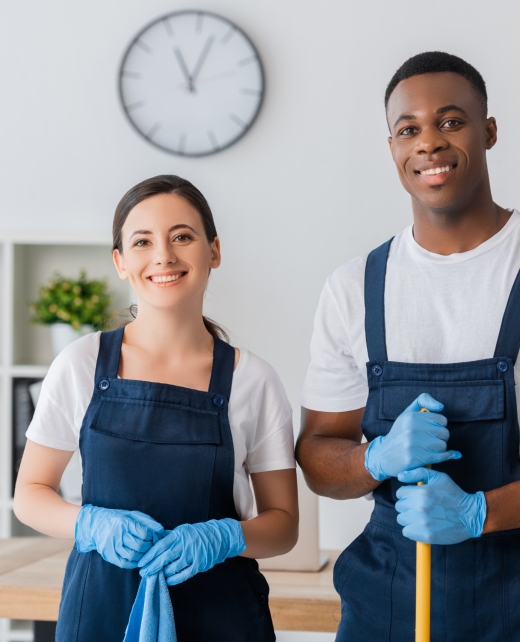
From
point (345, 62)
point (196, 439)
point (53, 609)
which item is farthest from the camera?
point (345, 62)

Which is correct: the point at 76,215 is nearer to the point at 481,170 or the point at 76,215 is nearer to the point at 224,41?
the point at 224,41

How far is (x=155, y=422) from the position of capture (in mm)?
1349

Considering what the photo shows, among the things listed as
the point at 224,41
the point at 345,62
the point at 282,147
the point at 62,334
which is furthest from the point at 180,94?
the point at 62,334

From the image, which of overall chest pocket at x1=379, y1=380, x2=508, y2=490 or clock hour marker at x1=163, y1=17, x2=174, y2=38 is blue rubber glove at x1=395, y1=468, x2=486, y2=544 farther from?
clock hour marker at x1=163, y1=17, x2=174, y2=38

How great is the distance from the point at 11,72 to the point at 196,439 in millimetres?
2296

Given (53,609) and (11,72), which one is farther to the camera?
(11,72)

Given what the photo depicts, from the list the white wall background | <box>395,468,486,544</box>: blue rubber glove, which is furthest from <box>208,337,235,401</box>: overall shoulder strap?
the white wall background

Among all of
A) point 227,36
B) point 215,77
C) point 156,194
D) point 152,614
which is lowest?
point 152,614

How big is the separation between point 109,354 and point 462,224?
687 millimetres

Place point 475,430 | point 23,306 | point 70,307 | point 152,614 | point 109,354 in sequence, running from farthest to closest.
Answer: point 23,306, point 70,307, point 109,354, point 475,430, point 152,614

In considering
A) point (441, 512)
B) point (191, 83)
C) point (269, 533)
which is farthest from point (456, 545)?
point (191, 83)

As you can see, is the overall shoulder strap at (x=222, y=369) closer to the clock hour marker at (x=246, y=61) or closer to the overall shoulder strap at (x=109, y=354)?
the overall shoulder strap at (x=109, y=354)

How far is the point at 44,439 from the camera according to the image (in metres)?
1.35

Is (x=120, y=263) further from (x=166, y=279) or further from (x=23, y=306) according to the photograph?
(x=23, y=306)
